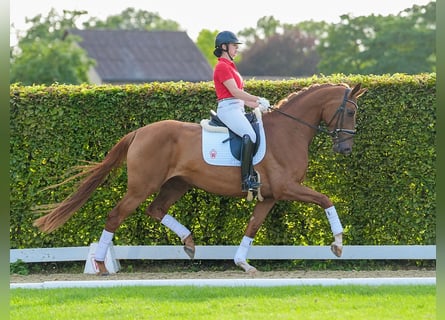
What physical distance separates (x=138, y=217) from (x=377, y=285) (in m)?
3.55

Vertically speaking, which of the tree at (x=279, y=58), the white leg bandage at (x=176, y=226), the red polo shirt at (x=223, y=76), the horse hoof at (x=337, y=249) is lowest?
the tree at (x=279, y=58)

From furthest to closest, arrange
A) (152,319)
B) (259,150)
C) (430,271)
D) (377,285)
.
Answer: (430,271) → (259,150) → (377,285) → (152,319)

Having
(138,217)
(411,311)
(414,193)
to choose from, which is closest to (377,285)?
(411,311)

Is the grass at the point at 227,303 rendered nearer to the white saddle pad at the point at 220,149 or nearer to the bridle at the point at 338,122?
the white saddle pad at the point at 220,149

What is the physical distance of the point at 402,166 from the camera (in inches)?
452

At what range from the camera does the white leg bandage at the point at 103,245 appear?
10781mm

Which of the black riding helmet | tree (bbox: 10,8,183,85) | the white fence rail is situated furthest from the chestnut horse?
tree (bbox: 10,8,183,85)

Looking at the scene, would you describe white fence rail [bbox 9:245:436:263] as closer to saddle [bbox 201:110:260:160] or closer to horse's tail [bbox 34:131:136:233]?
horse's tail [bbox 34:131:136:233]

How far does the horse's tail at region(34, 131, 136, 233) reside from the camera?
10.9m

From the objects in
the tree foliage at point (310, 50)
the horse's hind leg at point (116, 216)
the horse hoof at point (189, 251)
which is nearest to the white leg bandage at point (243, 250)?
the horse hoof at point (189, 251)

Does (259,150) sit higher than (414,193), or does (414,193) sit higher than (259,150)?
(259,150)

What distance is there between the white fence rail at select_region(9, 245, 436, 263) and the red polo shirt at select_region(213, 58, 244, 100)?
2.13m

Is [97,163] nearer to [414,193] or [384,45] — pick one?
[414,193]

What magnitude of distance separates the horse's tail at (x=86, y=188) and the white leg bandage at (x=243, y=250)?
1762mm
